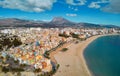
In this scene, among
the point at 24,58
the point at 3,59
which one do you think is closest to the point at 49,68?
the point at 24,58

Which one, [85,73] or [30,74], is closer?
[30,74]

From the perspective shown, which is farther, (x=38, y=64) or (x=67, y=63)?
(x=67, y=63)

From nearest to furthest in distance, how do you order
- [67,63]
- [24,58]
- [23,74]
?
[23,74], [24,58], [67,63]

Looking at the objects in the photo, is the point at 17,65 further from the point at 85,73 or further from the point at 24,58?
the point at 85,73

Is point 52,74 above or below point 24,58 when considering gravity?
below

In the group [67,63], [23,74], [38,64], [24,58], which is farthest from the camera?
[67,63]

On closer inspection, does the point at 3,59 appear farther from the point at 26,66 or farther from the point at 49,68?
the point at 49,68

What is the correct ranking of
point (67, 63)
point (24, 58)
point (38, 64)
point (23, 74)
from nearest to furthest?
point (23, 74), point (38, 64), point (24, 58), point (67, 63)

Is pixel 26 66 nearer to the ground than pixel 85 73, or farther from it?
farther from it

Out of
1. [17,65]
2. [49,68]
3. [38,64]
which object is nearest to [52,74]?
[49,68]
